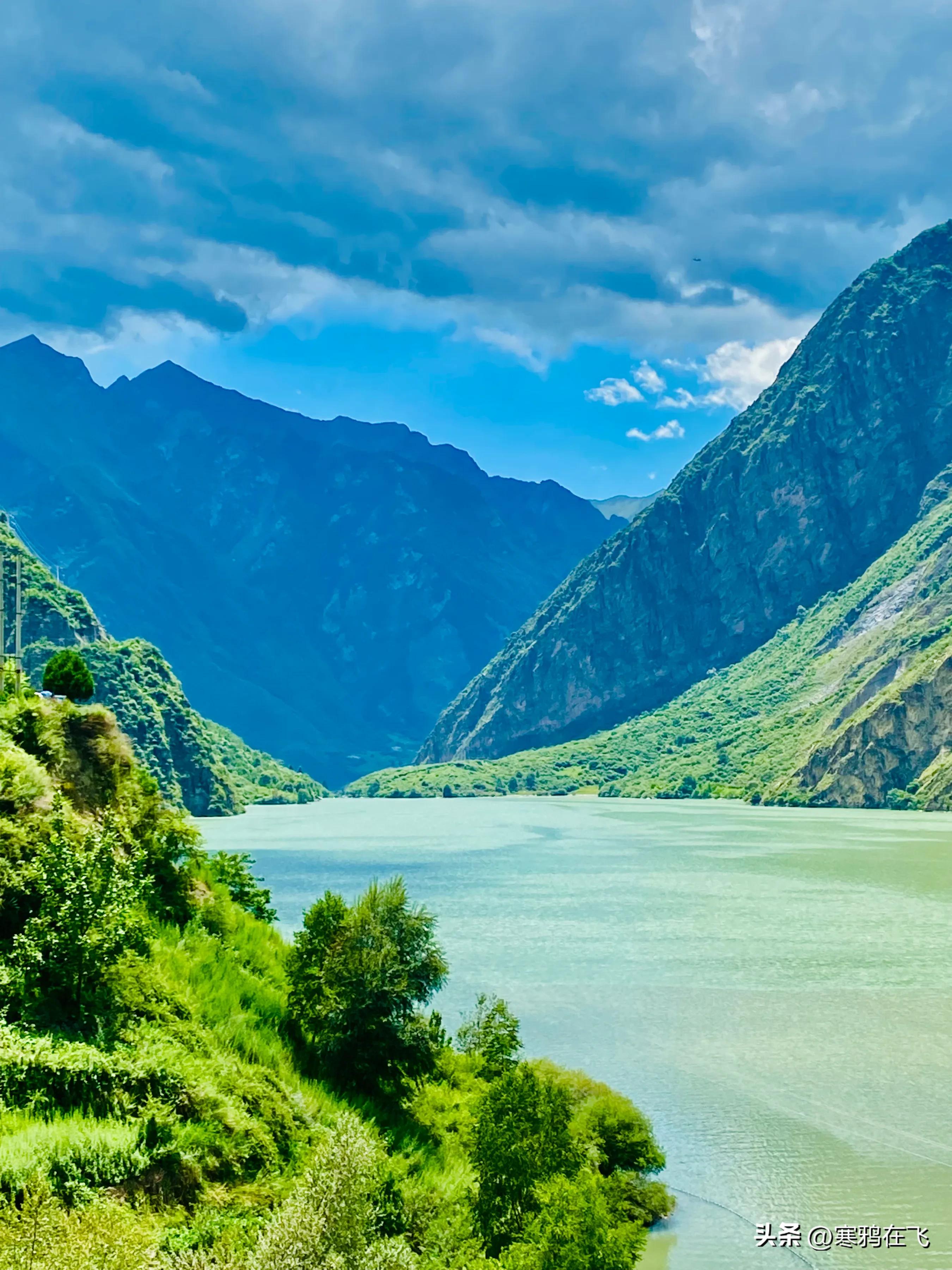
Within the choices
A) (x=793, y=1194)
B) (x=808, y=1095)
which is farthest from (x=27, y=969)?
(x=808, y=1095)

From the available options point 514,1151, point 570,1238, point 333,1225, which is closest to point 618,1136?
point 514,1151

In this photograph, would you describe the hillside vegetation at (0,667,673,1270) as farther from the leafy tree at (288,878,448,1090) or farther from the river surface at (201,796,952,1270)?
the river surface at (201,796,952,1270)

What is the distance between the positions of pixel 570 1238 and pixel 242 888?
25367 millimetres

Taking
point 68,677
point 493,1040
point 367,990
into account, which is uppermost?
point 68,677

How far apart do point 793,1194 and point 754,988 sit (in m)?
27.4

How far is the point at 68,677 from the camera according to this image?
38.7 m

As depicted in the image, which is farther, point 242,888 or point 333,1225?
point 242,888

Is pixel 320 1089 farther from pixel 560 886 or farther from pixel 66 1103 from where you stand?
pixel 560 886

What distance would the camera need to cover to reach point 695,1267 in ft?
90.1

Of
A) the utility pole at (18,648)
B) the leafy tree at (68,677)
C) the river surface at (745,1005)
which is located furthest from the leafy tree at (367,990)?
the leafy tree at (68,677)

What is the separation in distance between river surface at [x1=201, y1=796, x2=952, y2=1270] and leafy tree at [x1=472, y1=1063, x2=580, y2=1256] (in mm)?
4525

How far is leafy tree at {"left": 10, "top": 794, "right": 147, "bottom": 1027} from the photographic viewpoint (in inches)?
906

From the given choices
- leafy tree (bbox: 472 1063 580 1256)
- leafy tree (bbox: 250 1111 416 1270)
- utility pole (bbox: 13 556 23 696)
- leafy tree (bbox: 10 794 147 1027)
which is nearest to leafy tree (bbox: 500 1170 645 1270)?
leafy tree (bbox: 472 1063 580 1256)

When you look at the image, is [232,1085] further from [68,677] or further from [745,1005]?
[745,1005]
